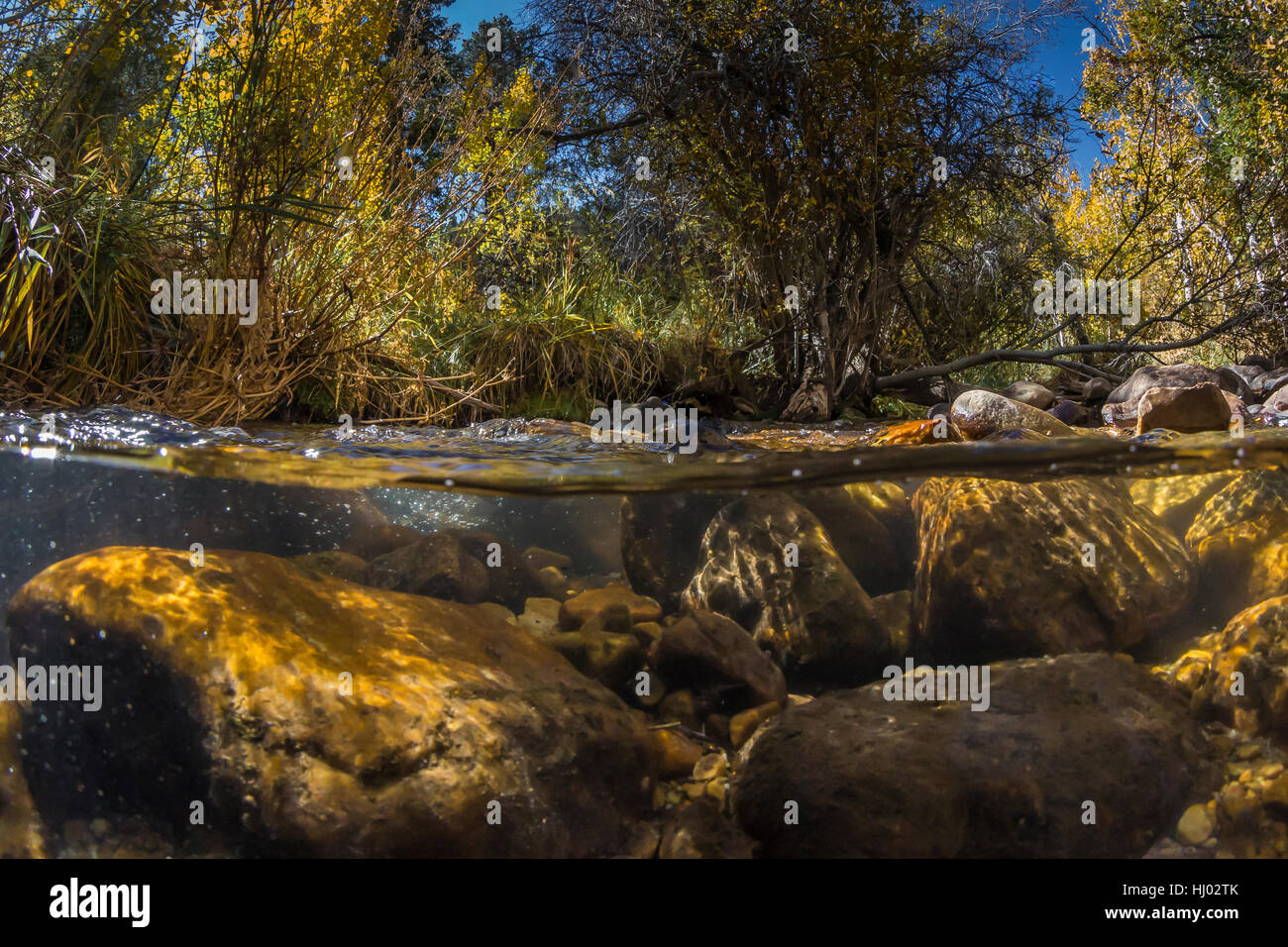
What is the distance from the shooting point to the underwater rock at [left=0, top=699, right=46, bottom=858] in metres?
2.81

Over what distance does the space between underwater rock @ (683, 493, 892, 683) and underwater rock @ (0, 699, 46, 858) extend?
234 centimetres

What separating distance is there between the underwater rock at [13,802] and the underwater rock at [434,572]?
1351 mm

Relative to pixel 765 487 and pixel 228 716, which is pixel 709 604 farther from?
pixel 228 716

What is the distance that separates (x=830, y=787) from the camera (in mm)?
2434

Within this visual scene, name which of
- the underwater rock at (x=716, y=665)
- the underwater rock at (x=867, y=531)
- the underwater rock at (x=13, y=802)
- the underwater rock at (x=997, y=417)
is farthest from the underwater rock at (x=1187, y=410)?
the underwater rock at (x=13, y=802)

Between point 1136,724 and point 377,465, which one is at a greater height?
point 377,465

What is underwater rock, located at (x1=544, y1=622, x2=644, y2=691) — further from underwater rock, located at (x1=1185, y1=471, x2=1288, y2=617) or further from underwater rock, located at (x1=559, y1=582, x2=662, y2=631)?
underwater rock, located at (x1=1185, y1=471, x2=1288, y2=617)

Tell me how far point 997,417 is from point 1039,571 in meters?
2.96

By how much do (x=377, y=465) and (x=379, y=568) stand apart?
71 centimetres

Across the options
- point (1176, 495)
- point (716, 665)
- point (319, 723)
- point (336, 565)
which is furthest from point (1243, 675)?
point (336, 565)

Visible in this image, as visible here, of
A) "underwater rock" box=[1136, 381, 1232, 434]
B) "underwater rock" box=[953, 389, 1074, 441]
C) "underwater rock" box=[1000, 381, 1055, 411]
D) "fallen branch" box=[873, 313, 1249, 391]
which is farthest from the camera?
"underwater rock" box=[1000, 381, 1055, 411]

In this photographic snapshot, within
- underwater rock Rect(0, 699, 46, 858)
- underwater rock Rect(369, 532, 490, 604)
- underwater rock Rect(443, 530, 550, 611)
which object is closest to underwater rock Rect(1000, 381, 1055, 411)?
underwater rock Rect(443, 530, 550, 611)
